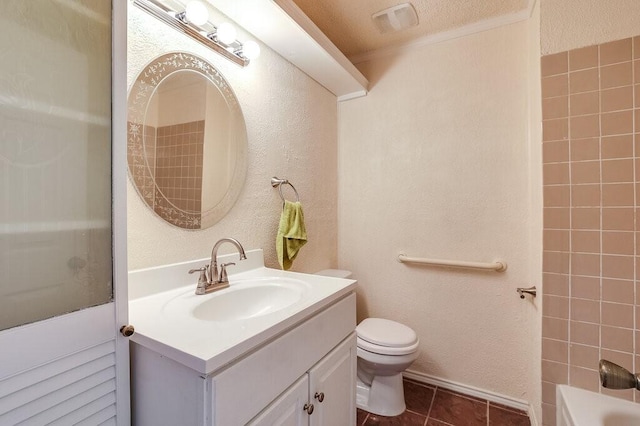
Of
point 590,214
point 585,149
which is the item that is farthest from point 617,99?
point 590,214

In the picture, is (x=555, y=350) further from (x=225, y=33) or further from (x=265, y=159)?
(x=225, y=33)

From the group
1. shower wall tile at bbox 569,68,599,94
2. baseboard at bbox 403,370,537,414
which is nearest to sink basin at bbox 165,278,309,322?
baseboard at bbox 403,370,537,414

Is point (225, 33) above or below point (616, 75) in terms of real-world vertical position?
above

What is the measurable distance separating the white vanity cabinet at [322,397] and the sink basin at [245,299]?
259 mm

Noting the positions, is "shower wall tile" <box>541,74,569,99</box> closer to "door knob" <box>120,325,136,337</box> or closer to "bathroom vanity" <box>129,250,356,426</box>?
"bathroom vanity" <box>129,250,356,426</box>

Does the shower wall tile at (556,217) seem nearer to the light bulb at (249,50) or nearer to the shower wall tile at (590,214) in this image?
the shower wall tile at (590,214)

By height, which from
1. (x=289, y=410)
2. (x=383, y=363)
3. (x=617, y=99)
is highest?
(x=617, y=99)

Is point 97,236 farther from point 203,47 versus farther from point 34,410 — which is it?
point 203,47

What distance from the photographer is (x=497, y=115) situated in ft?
5.67

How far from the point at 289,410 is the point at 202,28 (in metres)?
1.46

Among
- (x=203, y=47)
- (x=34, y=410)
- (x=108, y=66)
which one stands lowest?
(x=34, y=410)

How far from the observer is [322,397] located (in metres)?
1.00

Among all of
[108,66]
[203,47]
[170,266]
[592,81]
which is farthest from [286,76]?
[592,81]

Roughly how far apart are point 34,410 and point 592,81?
2085mm
